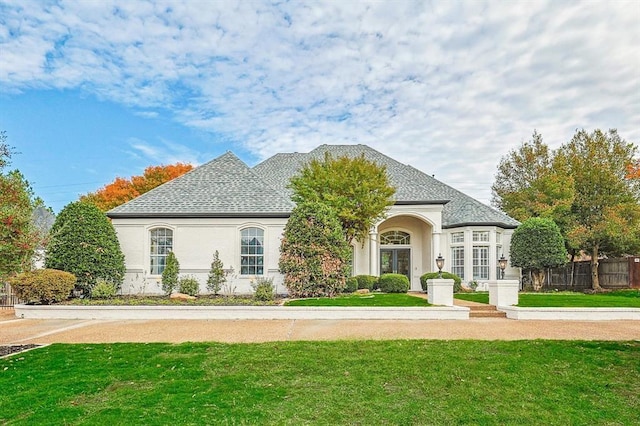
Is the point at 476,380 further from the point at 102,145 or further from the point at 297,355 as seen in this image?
the point at 102,145

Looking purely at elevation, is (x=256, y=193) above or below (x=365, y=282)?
above

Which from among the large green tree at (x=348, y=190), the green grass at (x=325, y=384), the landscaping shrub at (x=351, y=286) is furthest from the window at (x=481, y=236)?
the green grass at (x=325, y=384)

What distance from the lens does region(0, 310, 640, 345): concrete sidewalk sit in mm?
9742

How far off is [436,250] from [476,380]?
630 inches

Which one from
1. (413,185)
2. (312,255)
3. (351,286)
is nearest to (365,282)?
(351,286)

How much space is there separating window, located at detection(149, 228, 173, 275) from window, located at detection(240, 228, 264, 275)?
10.3 feet

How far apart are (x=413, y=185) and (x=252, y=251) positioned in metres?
10.1

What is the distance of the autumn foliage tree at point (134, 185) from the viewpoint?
104 ft

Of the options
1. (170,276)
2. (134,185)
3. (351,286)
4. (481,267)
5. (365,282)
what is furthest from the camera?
(134,185)

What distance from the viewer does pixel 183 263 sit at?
18375 mm

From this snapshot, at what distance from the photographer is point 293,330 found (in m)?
10.7

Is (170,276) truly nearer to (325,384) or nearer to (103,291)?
(103,291)

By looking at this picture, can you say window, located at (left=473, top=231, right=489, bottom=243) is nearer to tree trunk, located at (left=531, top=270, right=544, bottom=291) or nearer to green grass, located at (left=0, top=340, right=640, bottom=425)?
tree trunk, located at (left=531, top=270, right=544, bottom=291)

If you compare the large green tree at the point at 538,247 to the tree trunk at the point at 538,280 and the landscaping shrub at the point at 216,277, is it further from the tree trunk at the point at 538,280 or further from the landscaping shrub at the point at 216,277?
the landscaping shrub at the point at 216,277
